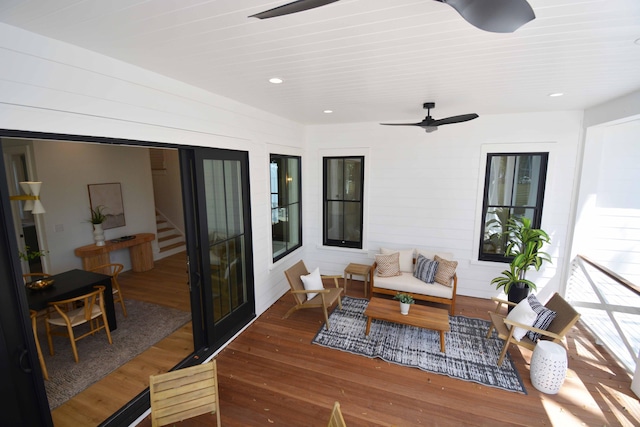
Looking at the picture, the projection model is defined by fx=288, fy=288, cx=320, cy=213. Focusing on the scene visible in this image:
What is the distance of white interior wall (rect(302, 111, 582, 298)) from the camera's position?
177 inches

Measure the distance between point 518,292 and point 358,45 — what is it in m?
4.18

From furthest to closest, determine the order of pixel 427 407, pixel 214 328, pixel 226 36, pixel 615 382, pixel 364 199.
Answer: pixel 364 199 < pixel 214 328 < pixel 615 382 < pixel 427 407 < pixel 226 36

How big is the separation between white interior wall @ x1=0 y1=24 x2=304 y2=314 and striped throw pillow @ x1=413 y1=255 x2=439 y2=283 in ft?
→ 10.9

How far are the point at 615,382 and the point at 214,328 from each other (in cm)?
455

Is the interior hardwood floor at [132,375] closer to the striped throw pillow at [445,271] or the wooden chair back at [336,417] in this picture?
the wooden chair back at [336,417]

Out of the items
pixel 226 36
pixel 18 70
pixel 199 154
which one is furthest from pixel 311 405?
pixel 18 70

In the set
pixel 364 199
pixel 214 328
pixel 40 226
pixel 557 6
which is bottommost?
pixel 214 328

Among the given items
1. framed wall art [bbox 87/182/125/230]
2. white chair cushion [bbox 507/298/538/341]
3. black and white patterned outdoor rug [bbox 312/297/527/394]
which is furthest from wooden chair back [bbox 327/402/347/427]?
framed wall art [bbox 87/182/125/230]

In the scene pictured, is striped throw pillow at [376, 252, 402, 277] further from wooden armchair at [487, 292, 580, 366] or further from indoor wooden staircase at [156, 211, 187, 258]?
indoor wooden staircase at [156, 211, 187, 258]

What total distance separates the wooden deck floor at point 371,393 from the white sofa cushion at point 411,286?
110cm

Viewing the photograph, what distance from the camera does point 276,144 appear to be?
4.64 metres

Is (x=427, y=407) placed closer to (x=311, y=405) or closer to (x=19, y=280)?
(x=311, y=405)

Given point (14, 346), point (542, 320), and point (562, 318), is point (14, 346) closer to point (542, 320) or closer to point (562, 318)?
point (542, 320)

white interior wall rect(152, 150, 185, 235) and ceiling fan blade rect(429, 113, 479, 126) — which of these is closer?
ceiling fan blade rect(429, 113, 479, 126)
